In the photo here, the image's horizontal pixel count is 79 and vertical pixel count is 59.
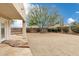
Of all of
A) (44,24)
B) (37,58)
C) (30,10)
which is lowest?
(37,58)

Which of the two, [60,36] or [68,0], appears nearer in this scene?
[68,0]

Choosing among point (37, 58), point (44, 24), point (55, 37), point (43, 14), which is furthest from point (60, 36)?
point (37, 58)

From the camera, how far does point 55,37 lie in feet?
A: 37.9

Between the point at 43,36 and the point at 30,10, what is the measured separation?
85.3 inches

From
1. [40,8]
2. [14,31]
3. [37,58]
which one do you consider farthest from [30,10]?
[37,58]

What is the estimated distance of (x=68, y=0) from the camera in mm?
2875

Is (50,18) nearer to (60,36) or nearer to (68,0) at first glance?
(60,36)

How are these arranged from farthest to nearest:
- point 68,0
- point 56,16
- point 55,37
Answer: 1. point 56,16
2. point 55,37
3. point 68,0

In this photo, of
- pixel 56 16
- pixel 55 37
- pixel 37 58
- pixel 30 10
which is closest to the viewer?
pixel 37 58

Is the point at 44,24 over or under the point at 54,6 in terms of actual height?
under

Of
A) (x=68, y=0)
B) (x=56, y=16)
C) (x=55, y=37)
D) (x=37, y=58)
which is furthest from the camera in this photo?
(x=56, y=16)

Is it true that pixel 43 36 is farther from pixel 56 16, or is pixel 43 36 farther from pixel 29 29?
pixel 56 16

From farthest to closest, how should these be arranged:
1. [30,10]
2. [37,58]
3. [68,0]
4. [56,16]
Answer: [56,16] → [30,10] → [37,58] → [68,0]

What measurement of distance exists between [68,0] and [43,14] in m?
11.0
